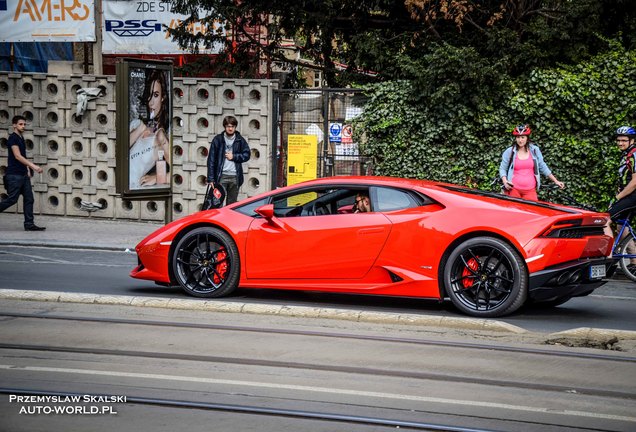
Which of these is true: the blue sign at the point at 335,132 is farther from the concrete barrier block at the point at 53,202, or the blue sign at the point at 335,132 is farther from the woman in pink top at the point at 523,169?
the concrete barrier block at the point at 53,202

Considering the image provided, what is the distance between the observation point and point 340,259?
9891 mm

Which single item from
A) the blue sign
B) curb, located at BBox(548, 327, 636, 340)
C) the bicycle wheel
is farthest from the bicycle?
the blue sign

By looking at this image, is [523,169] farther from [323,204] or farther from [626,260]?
[323,204]

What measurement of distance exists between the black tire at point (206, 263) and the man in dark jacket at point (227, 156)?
5844 mm

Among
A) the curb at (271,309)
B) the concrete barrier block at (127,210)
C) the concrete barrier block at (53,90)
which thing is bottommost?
the curb at (271,309)

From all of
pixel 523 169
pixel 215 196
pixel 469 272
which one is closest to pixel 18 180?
pixel 215 196

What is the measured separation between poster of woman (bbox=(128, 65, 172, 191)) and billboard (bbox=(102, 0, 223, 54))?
23.3 feet

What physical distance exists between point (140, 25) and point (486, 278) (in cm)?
1500

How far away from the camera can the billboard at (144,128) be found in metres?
14.7

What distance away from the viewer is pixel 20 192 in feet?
58.0

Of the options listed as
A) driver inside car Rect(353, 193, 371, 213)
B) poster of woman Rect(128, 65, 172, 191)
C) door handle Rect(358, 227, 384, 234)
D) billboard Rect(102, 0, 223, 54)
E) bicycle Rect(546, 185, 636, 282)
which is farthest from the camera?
billboard Rect(102, 0, 223, 54)

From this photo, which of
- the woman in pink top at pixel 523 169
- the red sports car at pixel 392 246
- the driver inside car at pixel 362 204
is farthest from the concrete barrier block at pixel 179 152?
the driver inside car at pixel 362 204

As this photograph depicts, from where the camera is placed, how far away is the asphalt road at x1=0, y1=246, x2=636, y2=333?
31.7ft

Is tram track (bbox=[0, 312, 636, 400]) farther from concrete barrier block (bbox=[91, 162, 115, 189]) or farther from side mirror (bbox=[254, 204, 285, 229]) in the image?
concrete barrier block (bbox=[91, 162, 115, 189])
